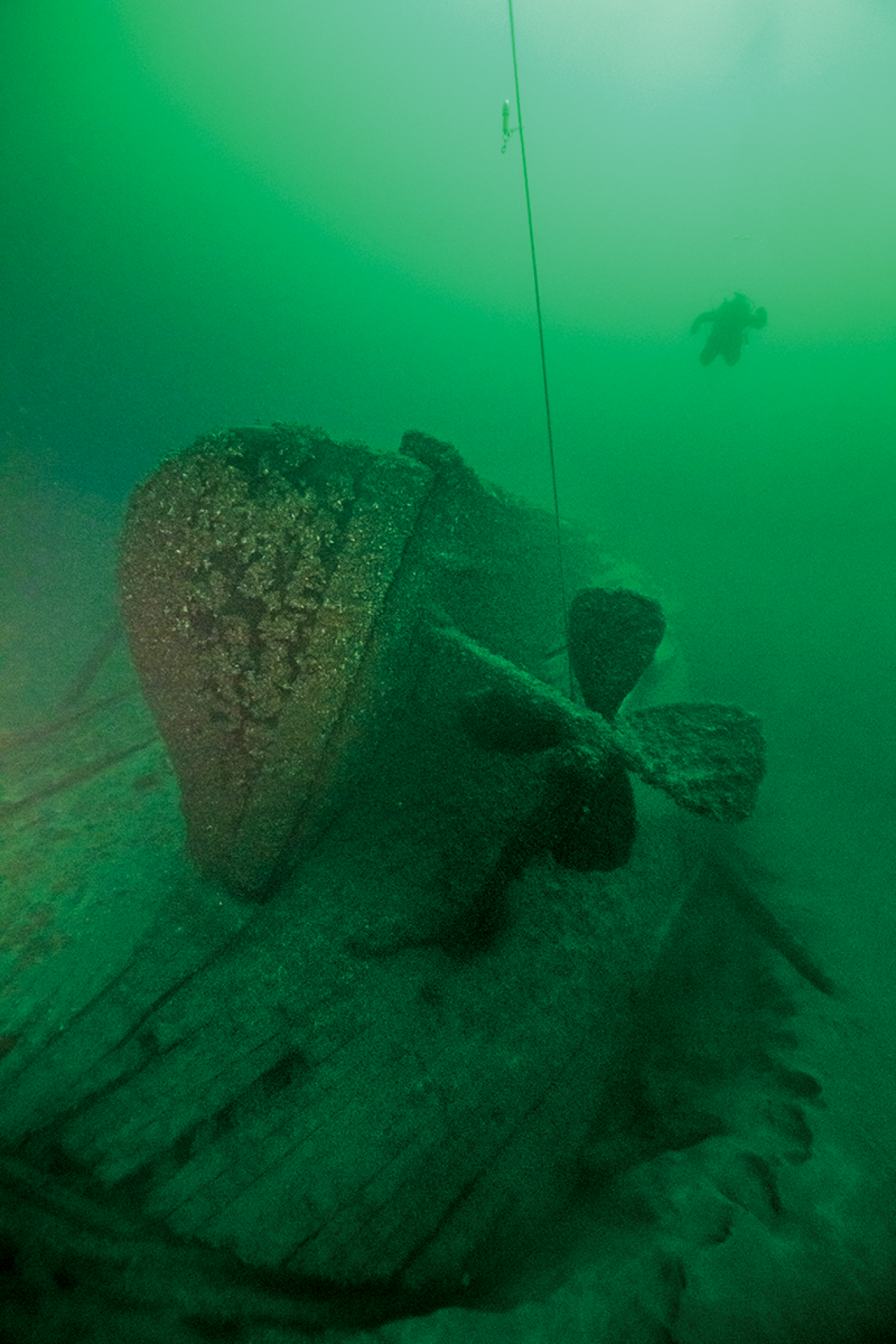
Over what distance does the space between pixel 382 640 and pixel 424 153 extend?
86985mm

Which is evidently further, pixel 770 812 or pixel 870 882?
pixel 770 812

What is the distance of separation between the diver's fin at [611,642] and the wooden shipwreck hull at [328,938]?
6 centimetres

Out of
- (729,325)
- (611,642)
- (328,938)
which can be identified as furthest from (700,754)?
(729,325)

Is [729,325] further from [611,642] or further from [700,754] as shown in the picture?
[700,754]

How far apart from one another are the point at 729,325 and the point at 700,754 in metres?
12.2

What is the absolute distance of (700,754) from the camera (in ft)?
8.41

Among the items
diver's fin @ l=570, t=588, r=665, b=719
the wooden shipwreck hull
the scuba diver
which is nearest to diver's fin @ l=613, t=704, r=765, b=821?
the wooden shipwreck hull

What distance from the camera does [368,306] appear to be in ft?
110

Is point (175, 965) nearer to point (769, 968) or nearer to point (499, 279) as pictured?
point (769, 968)

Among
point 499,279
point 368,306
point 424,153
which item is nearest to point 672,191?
point 424,153

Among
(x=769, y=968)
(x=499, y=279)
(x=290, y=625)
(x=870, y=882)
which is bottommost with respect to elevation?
(x=769, y=968)

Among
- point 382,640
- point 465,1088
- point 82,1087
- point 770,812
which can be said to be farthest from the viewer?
point 770,812

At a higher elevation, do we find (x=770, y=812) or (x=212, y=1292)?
(x=770, y=812)

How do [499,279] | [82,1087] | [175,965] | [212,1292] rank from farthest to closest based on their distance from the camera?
[499,279] < [175,965] < [82,1087] < [212,1292]
